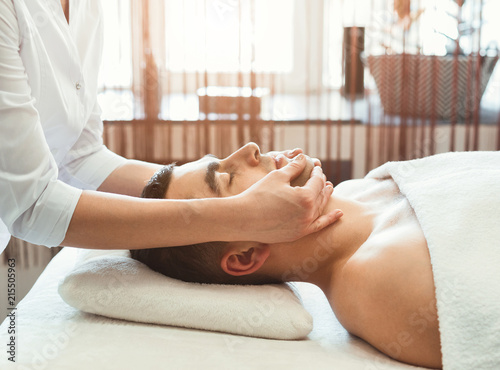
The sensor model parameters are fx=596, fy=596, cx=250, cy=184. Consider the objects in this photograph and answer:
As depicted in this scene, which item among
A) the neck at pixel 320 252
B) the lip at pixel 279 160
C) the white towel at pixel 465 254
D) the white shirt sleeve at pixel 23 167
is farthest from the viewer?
the lip at pixel 279 160

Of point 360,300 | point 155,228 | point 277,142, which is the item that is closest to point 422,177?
point 360,300

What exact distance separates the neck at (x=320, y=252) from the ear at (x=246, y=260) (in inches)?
1.3

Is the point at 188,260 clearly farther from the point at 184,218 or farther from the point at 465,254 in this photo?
the point at 465,254

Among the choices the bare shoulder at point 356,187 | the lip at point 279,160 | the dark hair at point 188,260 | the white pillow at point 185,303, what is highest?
the lip at point 279,160

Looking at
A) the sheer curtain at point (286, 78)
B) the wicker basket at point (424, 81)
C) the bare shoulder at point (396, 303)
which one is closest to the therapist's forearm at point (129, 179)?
the bare shoulder at point (396, 303)

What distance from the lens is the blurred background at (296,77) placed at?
252 cm

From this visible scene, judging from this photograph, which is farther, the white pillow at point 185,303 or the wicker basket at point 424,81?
the wicker basket at point 424,81

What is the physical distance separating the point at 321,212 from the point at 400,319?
1.13ft

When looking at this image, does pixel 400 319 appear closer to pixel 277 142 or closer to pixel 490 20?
pixel 277 142

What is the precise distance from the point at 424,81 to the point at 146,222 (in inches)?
73.0

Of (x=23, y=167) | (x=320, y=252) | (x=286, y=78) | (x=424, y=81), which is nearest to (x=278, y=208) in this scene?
(x=320, y=252)

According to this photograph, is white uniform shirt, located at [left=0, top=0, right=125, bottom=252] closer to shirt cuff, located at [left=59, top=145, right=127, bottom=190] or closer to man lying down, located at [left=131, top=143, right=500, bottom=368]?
shirt cuff, located at [left=59, top=145, right=127, bottom=190]

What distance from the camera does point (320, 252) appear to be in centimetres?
134

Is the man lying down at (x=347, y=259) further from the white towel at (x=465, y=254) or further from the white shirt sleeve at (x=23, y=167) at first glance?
the white shirt sleeve at (x=23, y=167)
